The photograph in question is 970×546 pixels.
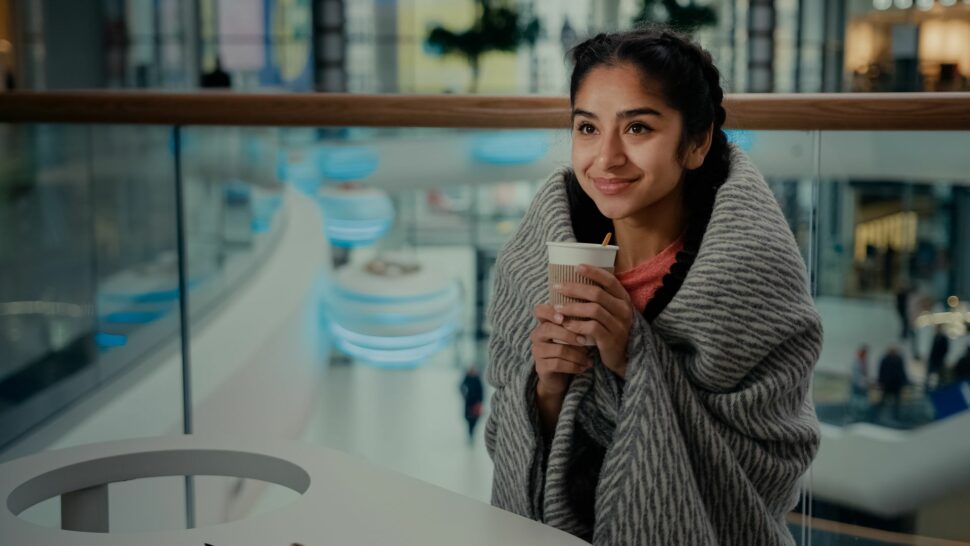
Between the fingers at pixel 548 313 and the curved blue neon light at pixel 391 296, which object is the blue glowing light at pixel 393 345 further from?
the fingers at pixel 548 313

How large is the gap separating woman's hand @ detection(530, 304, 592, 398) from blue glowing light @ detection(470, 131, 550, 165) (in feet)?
2.50

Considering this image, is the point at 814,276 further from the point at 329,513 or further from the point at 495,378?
the point at 329,513

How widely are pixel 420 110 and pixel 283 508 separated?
3.26 ft

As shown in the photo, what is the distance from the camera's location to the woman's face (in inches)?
45.0

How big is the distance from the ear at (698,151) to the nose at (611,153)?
8 cm

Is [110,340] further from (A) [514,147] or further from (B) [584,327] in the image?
(B) [584,327]

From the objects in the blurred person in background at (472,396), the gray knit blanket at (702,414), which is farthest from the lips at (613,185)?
the blurred person in background at (472,396)

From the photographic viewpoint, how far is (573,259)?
1.03 meters

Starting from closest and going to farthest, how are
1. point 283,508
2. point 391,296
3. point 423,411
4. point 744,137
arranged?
point 283,508, point 744,137, point 423,411, point 391,296

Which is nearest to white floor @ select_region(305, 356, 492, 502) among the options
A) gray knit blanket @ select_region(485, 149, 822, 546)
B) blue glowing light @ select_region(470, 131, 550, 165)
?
blue glowing light @ select_region(470, 131, 550, 165)

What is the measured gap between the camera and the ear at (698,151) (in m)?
1.18

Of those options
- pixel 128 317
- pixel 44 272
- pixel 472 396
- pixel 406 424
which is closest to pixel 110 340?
pixel 128 317

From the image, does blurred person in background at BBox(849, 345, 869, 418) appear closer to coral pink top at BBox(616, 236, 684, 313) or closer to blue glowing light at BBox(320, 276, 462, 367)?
coral pink top at BBox(616, 236, 684, 313)

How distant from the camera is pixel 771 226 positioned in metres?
1.14
